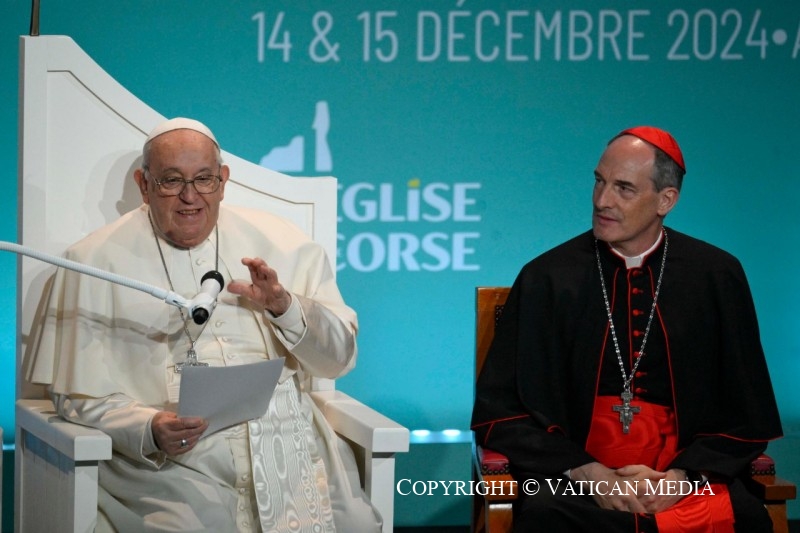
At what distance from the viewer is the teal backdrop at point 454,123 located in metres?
5.82

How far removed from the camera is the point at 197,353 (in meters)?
3.89

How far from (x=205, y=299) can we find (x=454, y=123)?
112 inches

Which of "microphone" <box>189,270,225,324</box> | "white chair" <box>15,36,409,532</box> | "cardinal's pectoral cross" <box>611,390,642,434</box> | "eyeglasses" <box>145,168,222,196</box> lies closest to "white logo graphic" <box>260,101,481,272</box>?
"white chair" <box>15,36,409,532</box>

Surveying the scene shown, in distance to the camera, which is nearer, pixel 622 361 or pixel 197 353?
pixel 197 353

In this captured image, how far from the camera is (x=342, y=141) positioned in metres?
5.99

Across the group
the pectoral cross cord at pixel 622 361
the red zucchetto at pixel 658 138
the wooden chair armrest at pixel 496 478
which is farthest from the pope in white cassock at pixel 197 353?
the red zucchetto at pixel 658 138

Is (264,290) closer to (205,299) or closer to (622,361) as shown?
(205,299)

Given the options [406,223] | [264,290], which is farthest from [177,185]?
[406,223]

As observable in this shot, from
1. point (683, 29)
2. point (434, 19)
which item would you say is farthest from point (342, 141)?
point (683, 29)

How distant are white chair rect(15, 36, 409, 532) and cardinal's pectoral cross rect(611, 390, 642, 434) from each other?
30.5 inches

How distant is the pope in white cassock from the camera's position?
3574mm

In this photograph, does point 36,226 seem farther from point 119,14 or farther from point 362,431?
point 119,14

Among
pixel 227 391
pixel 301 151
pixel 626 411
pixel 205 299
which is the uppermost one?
pixel 301 151

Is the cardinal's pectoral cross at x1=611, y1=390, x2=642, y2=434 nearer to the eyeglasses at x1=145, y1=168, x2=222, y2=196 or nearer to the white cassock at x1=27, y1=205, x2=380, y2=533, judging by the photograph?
the white cassock at x1=27, y1=205, x2=380, y2=533
